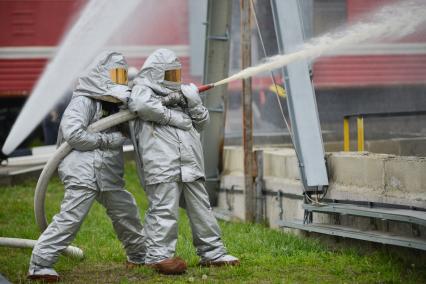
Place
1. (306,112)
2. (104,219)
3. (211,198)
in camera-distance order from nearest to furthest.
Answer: (306,112), (104,219), (211,198)

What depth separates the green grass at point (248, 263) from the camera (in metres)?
6.41

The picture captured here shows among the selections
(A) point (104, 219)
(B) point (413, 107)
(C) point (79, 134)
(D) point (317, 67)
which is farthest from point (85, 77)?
(D) point (317, 67)

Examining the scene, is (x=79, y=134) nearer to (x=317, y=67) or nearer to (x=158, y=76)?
(x=158, y=76)

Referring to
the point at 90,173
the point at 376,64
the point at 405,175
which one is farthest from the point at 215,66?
the point at 376,64

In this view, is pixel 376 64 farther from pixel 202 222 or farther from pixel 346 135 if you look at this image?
pixel 202 222

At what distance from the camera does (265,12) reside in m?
11.0

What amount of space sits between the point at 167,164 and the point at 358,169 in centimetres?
192

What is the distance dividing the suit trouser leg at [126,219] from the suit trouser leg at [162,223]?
262 mm

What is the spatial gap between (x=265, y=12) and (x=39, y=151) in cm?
522

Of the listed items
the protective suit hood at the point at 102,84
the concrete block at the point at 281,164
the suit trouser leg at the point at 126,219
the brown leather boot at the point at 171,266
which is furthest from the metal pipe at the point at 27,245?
the concrete block at the point at 281,164

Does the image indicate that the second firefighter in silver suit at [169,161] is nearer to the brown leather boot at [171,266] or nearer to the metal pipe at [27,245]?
the brown leather boot at [171,266]

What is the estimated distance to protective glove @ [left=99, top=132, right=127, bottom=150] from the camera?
672 centimetres

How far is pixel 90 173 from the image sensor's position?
21.7 ft

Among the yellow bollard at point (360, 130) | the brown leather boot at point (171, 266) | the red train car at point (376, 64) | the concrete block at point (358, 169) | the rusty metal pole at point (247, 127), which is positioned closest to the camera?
the brown leather boot at point (171, 266)
